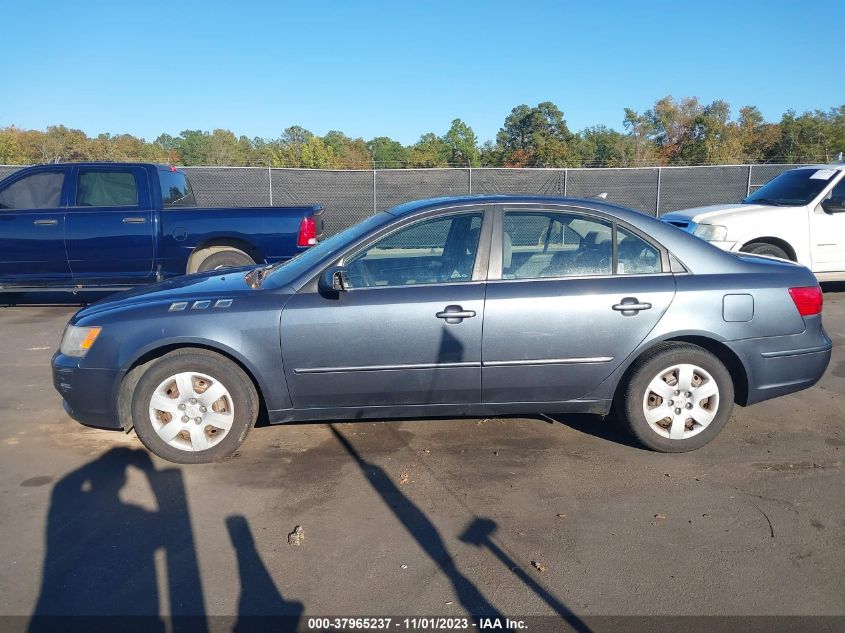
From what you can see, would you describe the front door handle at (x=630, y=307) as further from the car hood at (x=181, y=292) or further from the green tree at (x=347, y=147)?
the green tree at (x=347, y=147)

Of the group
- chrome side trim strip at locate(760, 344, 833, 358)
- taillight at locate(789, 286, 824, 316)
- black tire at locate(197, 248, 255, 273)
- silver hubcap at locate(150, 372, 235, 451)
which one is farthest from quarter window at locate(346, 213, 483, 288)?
black tire at locate(197, 248, 255, 273)

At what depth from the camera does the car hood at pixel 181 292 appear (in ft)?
13.7

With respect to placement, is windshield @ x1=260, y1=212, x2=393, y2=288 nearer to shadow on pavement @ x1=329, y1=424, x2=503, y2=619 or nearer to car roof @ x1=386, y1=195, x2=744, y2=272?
car roof @ x1=386, y1=195, x2=744, y2=272

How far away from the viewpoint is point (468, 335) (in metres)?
4.02

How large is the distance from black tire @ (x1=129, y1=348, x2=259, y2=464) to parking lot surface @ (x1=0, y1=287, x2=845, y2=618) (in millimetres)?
103

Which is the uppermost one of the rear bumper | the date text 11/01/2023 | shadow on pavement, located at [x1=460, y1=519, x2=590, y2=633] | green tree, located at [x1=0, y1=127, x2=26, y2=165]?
green tree, located at [x1=0, y1=127, x2=26, y2=165]

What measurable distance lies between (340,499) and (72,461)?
1811 mm

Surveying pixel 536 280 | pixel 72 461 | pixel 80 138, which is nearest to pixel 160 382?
pixel 72 461

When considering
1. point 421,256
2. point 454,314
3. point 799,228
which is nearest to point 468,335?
point 454,314

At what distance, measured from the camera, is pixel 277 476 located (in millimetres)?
3957

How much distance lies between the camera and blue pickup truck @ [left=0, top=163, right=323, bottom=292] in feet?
26.7

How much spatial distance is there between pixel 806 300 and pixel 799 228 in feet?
16.6

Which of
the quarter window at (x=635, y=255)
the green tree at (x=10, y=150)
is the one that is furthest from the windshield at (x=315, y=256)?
the green tree at (x=10, y=150)

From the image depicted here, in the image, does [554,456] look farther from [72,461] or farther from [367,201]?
[367,201]
